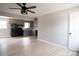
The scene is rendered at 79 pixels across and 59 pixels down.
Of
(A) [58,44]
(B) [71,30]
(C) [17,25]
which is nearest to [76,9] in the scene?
(B) [71,30]

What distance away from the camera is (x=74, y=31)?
337 cm

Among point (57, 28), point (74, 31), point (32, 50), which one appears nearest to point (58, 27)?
point (57, 28)

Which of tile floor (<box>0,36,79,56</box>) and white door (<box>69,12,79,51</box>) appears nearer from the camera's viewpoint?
tile floor (<box>0,36,79,56</box>)

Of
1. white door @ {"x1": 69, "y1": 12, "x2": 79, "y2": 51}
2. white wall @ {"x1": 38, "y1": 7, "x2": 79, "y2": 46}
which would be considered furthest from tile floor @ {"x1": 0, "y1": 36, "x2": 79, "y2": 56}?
Answer: white wall @ {"x1": 38, "y1": 7, "x2": 79, "y2": 46}

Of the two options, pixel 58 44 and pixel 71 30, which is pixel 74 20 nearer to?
pixel 71 30

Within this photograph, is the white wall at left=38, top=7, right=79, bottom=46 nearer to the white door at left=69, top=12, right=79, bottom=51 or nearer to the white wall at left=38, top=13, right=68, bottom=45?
the white wall at left=38, top=13, right=68, bottom=45

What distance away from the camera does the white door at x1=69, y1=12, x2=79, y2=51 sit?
3.30m

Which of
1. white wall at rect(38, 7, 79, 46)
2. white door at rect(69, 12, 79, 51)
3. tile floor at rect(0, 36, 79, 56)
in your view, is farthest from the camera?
white wall at rect(38, 7, 79, 46)

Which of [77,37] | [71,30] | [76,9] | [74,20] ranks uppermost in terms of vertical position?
[76,9]

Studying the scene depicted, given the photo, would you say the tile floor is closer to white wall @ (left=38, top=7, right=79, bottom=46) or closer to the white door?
the white door

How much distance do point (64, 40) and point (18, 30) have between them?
5000 mm

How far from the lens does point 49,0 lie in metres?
1.02

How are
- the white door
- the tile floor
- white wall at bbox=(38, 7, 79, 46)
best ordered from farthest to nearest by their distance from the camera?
white wall at bbox=(38, 7, 79, 46) < the white door < the tile floor

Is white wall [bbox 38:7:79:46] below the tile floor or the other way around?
the other way around
